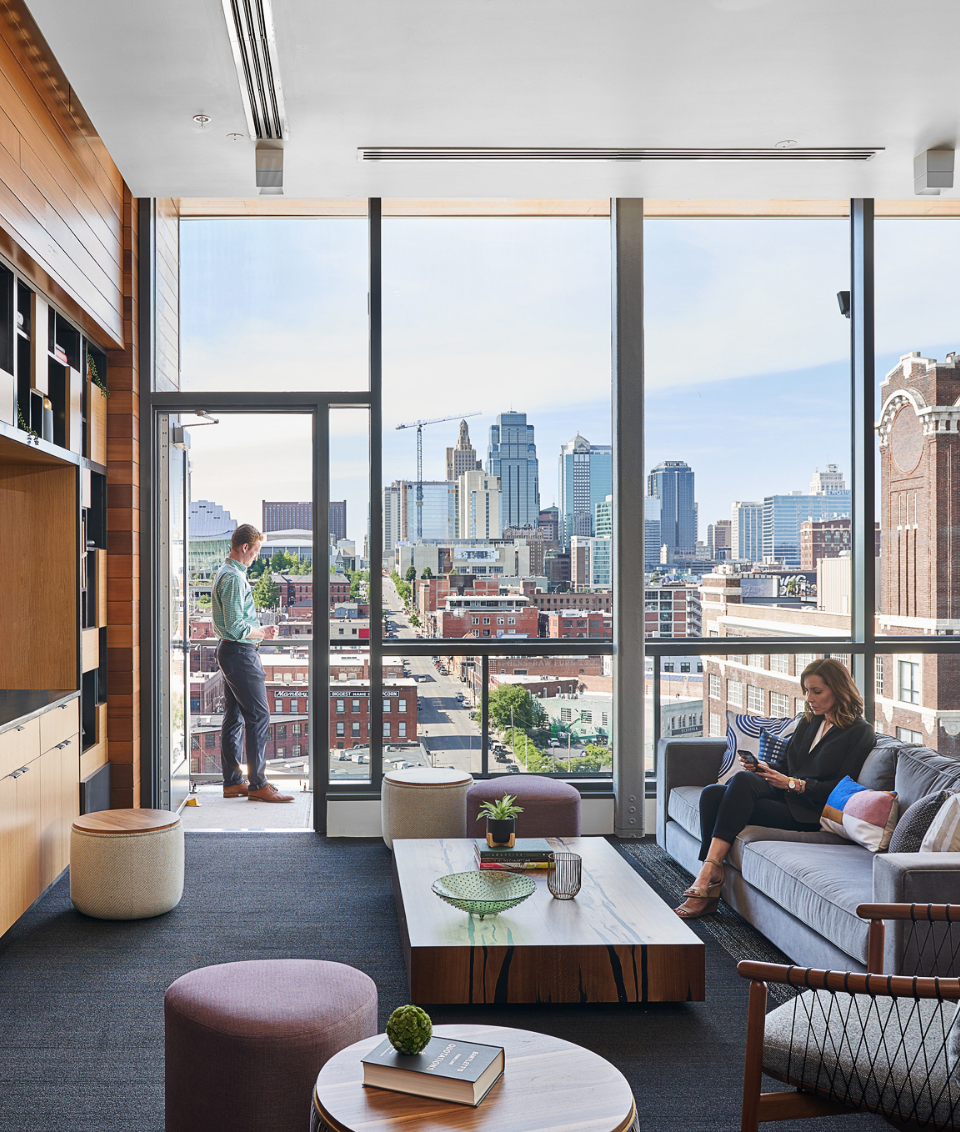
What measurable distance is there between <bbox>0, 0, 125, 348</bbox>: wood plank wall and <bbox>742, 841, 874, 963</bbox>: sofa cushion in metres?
3.49

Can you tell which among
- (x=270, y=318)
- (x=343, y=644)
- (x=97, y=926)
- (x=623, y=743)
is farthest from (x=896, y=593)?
(x=97, y=926)

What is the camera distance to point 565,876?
3.27 metres

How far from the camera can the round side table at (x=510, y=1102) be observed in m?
1.62

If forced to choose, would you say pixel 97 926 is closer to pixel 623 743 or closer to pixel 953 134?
pixel 623 743

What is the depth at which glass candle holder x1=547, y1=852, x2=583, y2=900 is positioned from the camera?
3.26 m

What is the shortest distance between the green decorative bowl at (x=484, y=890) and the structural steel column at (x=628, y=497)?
6.30 ft

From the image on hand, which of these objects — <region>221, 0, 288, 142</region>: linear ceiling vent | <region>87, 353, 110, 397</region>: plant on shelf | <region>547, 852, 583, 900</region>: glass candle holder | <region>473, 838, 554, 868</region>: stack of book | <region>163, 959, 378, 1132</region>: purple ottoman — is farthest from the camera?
<region>87, 353, 110, 397</region>: plant on shelf

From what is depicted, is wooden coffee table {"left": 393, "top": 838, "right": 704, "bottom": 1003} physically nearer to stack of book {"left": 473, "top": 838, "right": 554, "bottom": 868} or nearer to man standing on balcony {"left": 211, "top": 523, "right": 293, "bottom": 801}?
stack of book {"left": 473, "top": 838, "right": 554, "bottom": 868}

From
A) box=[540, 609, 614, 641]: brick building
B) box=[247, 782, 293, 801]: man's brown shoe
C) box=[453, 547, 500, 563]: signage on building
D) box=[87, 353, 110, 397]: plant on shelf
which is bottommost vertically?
box=[247, 782, 293, 801]: man's brown shoe

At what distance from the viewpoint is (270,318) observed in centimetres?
525

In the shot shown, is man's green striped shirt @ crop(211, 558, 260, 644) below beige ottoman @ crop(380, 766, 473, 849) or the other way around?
the other way around

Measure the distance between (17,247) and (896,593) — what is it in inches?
182

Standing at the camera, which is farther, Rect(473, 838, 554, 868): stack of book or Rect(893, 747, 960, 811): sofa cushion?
Rect(473, 838, 554, 868): stack of book

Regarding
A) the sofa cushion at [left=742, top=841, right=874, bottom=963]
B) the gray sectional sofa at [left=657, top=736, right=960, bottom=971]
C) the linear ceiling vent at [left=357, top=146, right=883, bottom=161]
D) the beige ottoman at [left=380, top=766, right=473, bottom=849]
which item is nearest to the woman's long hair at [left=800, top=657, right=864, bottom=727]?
the gray sectional sofa at [left=657, top=736, right=960, bottom=971]
